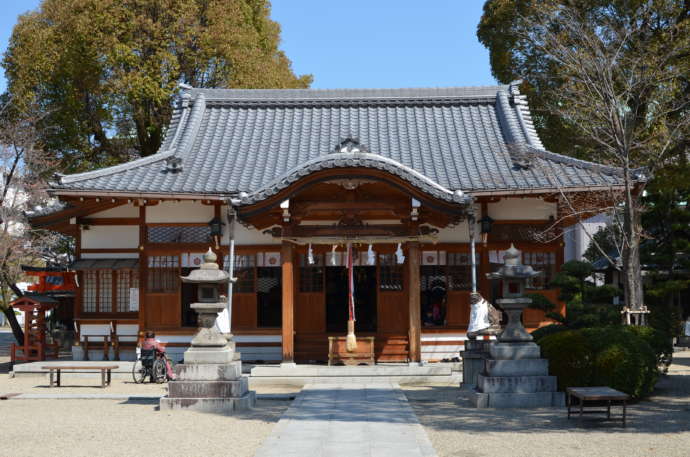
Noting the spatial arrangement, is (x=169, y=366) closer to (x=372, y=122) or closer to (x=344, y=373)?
(x=344, y=373)

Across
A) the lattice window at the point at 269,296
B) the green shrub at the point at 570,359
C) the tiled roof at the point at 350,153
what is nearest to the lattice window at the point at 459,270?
the tiled roof at the point at 350,153

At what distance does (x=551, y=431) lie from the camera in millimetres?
9000

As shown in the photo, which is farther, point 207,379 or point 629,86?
point 629,86

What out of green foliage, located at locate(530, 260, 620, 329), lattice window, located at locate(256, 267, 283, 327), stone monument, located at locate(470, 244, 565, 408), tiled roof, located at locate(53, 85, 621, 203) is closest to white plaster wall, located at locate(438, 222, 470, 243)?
tiled roof, located at locate(53, 85, 621, 203)

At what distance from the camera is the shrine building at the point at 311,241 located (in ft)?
50.9

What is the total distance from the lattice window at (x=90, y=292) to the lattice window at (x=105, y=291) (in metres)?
0.09

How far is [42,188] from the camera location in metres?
21.0

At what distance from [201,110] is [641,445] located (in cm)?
1488

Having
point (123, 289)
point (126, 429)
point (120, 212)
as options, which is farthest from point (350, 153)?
point (126, 429)

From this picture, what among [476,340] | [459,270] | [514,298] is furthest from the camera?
[459,270]

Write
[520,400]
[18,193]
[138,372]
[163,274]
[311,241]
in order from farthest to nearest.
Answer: [18,193] → [163,274] → [311,241] → [138,372] → [520,400]

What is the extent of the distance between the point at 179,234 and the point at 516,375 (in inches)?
353

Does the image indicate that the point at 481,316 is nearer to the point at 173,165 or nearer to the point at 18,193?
the point at 173,165

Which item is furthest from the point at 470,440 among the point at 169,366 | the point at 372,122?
the point at 372,122
